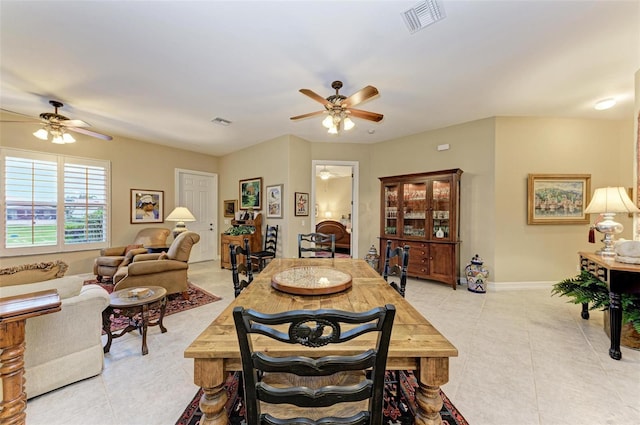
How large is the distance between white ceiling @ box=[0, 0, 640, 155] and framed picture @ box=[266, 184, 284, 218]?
1558mm

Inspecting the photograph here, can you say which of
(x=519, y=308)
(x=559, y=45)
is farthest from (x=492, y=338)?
(x=559, y=45)

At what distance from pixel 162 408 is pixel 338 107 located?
2938 millimetres

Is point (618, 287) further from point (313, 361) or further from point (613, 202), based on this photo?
point (313, 361)

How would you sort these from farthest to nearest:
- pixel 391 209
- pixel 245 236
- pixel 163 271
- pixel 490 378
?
pixel 245 236 < pixel 391 209 < pixel 163 271 < pixel 490 378

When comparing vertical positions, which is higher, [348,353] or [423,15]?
[423,15]

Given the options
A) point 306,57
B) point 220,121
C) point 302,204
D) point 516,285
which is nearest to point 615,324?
point 516,285

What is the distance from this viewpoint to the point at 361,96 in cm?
243

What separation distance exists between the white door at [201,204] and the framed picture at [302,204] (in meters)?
2.81

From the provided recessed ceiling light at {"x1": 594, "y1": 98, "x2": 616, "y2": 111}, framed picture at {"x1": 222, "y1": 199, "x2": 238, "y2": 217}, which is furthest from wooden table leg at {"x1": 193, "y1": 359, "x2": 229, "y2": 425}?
framed picture at {"x1": 222, "y1": 199, "x2": 238, "y2": 217}

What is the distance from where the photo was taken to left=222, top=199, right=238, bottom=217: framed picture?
245 inches

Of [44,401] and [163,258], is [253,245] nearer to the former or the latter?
[163,258]

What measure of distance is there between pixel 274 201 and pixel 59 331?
3.72m

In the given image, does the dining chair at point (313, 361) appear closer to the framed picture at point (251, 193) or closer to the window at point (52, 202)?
the framed picture at point (251, 193)

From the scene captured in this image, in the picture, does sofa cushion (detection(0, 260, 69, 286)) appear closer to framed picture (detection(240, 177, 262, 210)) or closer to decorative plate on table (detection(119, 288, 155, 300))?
decorative plate on table (detection(119, 288, 155, 300))
